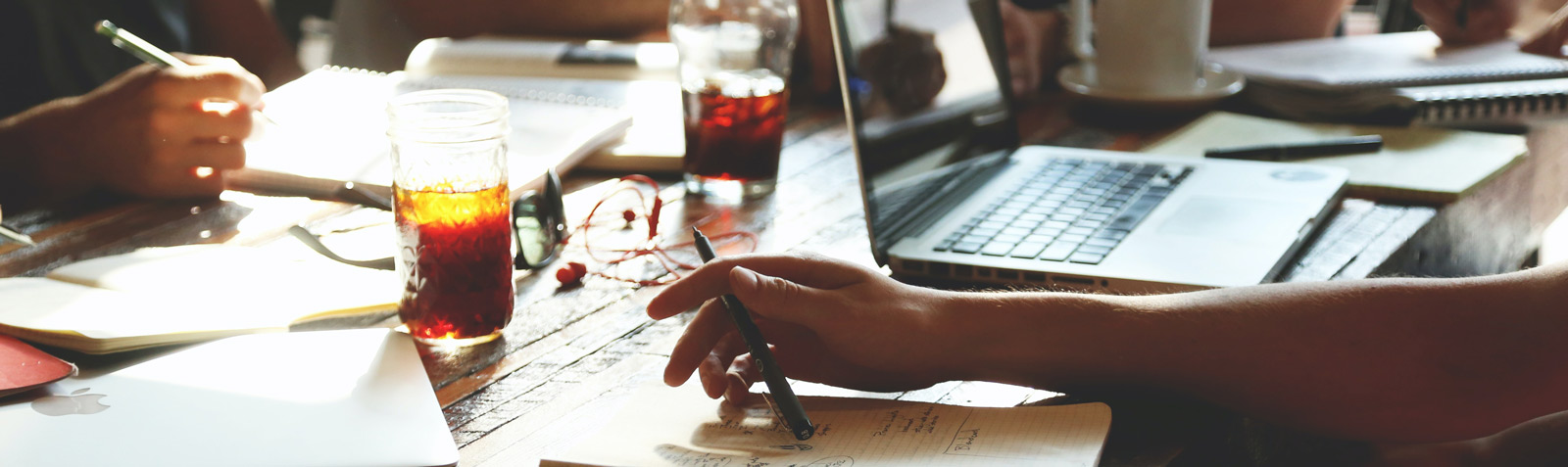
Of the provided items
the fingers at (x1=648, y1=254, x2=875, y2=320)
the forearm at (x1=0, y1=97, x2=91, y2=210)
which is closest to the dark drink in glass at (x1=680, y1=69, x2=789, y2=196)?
the fingers at (x1=648, y1=254, x2=875, y2=320)

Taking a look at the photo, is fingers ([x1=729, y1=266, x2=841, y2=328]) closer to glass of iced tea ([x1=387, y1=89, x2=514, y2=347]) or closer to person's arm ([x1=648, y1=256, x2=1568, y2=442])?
person's arm ([x1=648, y1=256, x2=1568, y2=442])

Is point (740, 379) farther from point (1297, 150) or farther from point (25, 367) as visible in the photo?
point (1297, 150)

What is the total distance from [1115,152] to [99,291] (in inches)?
37.7

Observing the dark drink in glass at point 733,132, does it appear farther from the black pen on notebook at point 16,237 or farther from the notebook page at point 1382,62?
the notebook page at point 1382,62

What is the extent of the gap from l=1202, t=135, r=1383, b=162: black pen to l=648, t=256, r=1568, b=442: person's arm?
21.9 inches

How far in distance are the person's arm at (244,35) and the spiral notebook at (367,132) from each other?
65cm

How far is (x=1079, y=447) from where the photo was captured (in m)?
0.61

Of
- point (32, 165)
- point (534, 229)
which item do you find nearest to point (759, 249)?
point (534, 229)

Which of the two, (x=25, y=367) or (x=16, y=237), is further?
(x=16, y=237)

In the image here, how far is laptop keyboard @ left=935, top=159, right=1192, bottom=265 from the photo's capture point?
975mm

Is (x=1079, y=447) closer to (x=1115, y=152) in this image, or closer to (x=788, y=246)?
(x=788, y=246)

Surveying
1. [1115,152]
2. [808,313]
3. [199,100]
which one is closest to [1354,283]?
[808,313]

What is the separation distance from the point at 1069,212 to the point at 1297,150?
0.41 m

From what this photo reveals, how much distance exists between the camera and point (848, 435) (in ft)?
2.11
